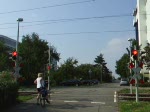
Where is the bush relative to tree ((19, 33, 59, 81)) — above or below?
below

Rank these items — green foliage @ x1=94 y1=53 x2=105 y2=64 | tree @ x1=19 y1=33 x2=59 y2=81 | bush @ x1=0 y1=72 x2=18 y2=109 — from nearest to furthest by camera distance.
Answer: bush @ x1=0 y1=72 x2=18 y2=109, tree @ x1=19 y1=33 x2=59 y2=81, green foliage @ x1=94 y1=53 x2=105 y2=64

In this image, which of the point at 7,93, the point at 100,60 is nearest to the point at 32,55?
the point at 7,93

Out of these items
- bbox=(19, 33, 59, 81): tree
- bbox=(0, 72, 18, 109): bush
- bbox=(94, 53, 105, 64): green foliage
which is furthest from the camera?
bbox=(94, 53, 105, 64): green foliage

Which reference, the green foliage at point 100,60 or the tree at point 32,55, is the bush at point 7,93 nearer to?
the tree at point 32,55

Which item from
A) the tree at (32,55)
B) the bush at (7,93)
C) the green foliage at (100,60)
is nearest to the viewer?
the bush at (7,93)

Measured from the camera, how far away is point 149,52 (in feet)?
206

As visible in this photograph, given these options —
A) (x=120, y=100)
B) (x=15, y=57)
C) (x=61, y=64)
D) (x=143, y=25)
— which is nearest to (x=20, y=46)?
(x=61, y=64)

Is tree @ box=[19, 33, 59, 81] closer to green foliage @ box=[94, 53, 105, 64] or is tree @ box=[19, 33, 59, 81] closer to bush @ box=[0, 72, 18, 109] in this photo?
bush @ box=[0, 72, 18, 109]

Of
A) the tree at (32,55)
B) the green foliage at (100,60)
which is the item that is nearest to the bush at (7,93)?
the tree at (32,55)

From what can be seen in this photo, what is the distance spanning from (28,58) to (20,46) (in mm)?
4106

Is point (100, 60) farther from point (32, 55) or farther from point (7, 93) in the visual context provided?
point (7, 93)

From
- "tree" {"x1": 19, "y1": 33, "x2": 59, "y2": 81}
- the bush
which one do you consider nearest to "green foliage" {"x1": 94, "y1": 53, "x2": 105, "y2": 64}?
"tree" {"x1": 19, "y1": 33, "x2": 59, "y2": 81}

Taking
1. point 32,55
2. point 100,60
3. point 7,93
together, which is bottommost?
point 7,93

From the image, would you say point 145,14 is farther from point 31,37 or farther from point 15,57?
point 15,57
